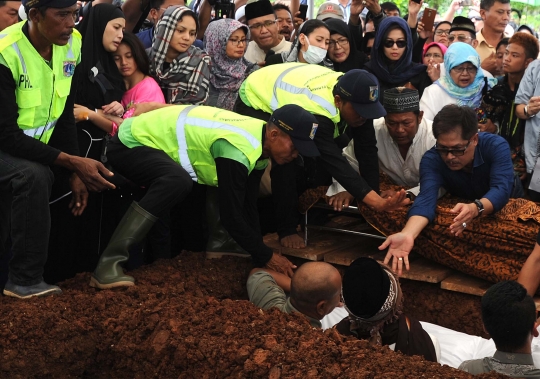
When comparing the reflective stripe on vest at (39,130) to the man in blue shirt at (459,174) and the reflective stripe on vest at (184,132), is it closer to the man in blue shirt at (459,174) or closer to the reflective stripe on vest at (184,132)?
the reflective stripe on vest at (184,132)

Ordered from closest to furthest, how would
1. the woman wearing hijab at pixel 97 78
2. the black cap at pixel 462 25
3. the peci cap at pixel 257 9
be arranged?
1. the woman wearing hijab at pixel 97 78
2. the peci cap at pixel 257 9
3. the black cap at pixel 462 25

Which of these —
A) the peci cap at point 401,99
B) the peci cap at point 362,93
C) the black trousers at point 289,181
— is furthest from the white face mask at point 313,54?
the peci cap at point 362,93

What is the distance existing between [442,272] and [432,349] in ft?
5.39

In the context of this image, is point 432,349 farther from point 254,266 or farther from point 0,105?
point 0,105

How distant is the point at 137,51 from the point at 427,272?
9.20 feet

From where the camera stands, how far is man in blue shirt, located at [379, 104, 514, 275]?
5.38 m

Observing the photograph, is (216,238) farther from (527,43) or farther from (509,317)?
(527,43)

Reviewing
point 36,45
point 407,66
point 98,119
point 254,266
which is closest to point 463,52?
point 407,66

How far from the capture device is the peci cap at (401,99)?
5926mm

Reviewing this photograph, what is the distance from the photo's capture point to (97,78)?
5.89 m

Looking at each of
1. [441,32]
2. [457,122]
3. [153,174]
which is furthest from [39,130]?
[441,32]

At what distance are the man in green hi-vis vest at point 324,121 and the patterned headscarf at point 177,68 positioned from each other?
1.20ft

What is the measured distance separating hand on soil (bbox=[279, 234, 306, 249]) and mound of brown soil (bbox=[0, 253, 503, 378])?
54.5 inches

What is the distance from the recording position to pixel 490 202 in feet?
17.7
